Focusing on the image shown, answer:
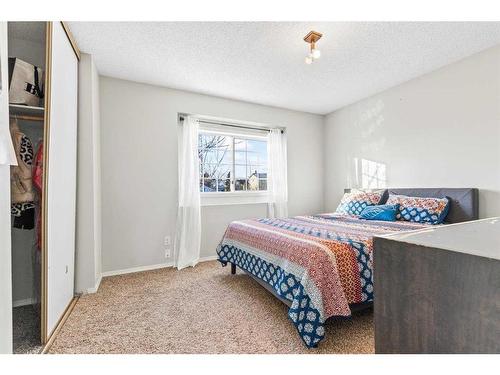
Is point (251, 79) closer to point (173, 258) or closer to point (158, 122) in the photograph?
point (158, 122)

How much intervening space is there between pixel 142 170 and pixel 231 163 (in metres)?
1.29

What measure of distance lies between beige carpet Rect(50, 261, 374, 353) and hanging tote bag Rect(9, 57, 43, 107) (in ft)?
5.46

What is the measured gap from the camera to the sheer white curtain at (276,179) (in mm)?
3887

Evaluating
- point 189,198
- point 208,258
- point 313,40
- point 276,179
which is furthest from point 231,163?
point 313,40

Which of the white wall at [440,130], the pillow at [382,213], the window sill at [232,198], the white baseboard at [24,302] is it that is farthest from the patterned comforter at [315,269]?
the white baseboard at [24,302]

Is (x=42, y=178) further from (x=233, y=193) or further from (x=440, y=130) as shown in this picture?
(x=440, y=130)

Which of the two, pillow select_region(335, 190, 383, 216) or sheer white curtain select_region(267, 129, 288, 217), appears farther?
sheer white curtain select_region(267, 129, 288, 217)

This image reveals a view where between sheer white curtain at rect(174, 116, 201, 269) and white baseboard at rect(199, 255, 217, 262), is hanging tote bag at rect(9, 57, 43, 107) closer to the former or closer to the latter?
sheer white curtain at rect(174, 116, 201, 269)

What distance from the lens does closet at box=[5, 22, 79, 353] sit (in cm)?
162

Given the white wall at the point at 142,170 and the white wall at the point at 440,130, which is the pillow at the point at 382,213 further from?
the white wall at the point at 142,170

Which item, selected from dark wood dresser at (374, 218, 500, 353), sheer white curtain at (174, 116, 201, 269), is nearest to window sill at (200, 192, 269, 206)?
sheer white curtain at (174, 116, 201, 269)

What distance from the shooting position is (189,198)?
324cm

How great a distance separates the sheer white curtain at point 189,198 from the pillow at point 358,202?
200 centimetres
